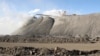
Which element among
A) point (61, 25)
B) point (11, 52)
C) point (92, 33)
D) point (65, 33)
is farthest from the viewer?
point (61, 25)

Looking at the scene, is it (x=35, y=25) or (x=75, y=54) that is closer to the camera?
(x=75, y=54)

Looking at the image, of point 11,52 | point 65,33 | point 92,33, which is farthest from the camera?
point 65,33

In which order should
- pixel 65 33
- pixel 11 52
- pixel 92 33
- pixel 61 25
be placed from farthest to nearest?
1. pixel 61 25
2. pixel 65 33
3. pixel 92 33
4. pixel 11 52

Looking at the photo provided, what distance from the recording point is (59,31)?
96.0 meters

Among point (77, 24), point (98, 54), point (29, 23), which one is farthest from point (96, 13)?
point (98, 54)

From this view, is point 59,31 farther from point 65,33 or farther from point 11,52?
point 11,52

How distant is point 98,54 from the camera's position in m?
31.3

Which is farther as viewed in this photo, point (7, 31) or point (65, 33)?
point (7, 31)

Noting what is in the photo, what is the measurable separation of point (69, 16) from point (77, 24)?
7.16 metres

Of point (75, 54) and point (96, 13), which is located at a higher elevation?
point (96, 13)

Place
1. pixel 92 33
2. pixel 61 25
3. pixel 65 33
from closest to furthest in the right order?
pixel 92 33 < pixel 65 33 < pixel 61 25

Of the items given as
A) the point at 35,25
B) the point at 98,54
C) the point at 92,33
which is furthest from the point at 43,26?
the point at 98,54

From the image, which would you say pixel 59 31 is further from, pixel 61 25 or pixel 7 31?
pixel 7 31

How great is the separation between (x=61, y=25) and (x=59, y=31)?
4564 millimetres
